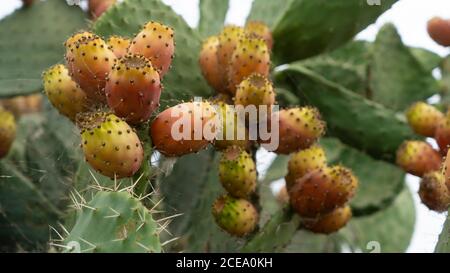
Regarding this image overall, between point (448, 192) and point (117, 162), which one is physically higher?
point (117, 162)

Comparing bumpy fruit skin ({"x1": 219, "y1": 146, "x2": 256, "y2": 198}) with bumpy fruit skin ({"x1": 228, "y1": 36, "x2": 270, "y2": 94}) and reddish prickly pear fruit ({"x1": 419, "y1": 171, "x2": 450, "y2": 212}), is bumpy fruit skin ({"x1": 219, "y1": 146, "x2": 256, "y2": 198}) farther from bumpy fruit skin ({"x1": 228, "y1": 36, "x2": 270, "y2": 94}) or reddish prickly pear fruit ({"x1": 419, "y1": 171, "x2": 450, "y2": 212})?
reddish prickly pear fruit ({"x1": 419, "y1": 171, "x2": 450, "y2": 212})

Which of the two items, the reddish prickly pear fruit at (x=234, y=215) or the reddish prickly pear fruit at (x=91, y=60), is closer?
the reddish prickly pear fruit at (x=91, y=60)

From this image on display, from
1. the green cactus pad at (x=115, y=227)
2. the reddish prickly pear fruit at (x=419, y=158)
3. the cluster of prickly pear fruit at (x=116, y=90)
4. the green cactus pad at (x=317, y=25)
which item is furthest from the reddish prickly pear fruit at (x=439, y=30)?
the green cactus pad at (x=115, y=227)

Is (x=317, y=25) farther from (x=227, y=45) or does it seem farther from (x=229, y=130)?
(x=229, y=130)

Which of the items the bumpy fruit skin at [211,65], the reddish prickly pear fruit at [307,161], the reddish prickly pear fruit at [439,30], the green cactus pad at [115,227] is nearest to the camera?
the green cactus pad at [115,227]

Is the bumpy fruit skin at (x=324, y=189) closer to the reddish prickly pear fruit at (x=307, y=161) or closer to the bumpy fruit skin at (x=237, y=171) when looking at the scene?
the reddish prickly pear fruit at (x=307, y=161)

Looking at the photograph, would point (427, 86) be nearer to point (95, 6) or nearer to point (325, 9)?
point (325, 9)
